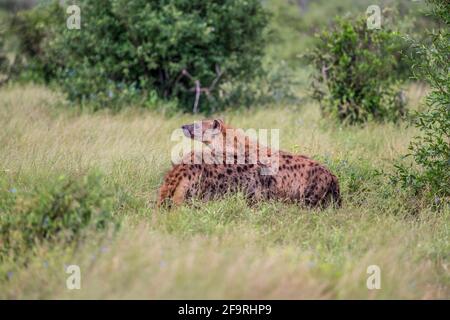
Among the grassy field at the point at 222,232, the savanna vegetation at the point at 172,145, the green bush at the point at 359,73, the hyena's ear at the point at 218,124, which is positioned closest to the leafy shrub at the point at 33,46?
the savanna vegetation at the point at 172,145

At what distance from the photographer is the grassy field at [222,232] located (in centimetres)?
423

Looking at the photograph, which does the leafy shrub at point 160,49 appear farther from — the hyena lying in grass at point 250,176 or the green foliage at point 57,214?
the green foliage at point 57,214

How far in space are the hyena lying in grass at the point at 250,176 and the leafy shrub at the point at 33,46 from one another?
6565 millimetres

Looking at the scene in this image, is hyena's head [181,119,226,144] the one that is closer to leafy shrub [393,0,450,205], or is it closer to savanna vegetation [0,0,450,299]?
savanna vegetation [0,0,450,299]

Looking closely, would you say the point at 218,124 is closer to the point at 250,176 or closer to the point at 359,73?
the point at 250,176

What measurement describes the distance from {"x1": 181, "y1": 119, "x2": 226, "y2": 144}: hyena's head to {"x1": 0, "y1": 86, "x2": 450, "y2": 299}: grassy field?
0.53m

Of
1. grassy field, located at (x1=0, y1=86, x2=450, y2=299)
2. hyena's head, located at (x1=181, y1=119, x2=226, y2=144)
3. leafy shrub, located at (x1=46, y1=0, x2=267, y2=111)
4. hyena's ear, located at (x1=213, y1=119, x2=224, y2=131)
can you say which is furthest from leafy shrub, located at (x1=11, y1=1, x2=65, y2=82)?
hyena's ear, located at (x1=213, y1=119, x2=224, y2=131)

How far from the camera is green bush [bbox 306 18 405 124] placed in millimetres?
9555

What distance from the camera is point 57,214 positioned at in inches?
196

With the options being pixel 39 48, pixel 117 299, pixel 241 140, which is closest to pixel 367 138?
pixel 241 140

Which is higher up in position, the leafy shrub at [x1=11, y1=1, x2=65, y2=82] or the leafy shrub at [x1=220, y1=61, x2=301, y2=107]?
the leafy shrub at [x1=11, y1=1, x2=65, y2=82]

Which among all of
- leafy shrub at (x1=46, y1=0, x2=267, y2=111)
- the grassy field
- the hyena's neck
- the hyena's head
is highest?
leafy shrub at (x1=46, y1=0, x2=267, y2=111)

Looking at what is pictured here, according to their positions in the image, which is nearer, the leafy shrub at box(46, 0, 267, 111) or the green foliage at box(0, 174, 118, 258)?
the green foliage at box(0, 174, 118, 258)

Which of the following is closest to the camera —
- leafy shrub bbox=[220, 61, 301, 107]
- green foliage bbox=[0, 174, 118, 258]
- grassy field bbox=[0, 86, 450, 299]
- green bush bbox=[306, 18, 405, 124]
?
grassy field bbox=[0, 86, 450, 299]
